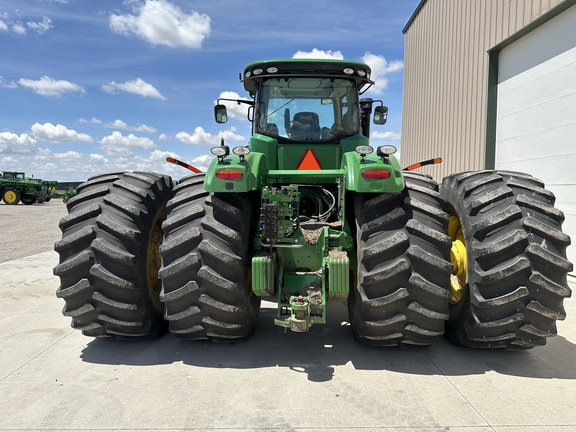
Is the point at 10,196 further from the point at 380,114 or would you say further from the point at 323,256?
the point at 323,256

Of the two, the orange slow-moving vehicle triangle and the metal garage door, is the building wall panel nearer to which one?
the metal garage door

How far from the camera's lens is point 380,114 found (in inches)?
224

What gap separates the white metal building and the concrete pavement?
13.2 ft

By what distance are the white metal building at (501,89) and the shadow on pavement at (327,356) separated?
13.2ft

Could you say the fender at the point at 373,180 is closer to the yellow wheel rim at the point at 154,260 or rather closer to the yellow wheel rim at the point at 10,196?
the yellow wheel rim at the point at 154,260

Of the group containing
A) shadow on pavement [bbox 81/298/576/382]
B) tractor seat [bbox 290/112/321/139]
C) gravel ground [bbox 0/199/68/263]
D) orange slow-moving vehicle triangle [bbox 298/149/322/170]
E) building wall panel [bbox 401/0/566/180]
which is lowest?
gravel ground [bbox 0/199/68/263]

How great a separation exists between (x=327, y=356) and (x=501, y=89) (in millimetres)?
7454

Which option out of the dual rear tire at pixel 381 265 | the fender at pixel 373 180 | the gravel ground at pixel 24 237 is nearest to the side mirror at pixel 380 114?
the dual rear tire at pixel 381 265

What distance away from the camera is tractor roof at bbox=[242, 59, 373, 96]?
459cm

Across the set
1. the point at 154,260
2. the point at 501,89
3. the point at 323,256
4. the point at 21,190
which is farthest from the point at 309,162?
the point at 21,190

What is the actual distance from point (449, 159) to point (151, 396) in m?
9.73

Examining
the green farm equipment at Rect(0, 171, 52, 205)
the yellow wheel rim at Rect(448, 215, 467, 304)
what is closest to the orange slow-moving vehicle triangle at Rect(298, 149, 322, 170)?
the yellow wheel rim at Rect(448, 215, 467, 304)

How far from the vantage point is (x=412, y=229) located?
326 centimetres

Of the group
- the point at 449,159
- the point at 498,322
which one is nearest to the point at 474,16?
the point at 449,159
